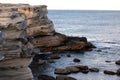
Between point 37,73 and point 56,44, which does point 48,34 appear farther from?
point 37,73

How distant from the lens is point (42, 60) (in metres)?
59.1

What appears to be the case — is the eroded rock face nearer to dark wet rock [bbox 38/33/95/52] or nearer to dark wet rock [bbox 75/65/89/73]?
dark wet rock [bbox 75/65/89/73]

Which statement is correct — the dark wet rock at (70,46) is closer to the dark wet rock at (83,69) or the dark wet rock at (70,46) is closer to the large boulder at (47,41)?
the large boulder at (47,41)

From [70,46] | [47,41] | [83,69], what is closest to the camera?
[83,69]

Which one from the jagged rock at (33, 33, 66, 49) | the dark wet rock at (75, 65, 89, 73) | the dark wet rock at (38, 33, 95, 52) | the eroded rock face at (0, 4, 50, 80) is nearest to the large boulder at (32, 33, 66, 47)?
the jagged rock at (33, 33, 66, 49)

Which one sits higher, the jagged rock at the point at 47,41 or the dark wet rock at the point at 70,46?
the jagged rock at the point at 47,41

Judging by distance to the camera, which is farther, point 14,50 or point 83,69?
point 83,69

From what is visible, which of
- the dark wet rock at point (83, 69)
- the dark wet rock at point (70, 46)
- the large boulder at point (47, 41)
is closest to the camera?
the dark wet rock at point (83, 69)

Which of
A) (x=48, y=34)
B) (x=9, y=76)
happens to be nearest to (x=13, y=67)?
(x=9, y=76)

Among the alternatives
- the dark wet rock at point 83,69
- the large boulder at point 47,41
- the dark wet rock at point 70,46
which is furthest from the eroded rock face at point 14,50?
the dark wet rock at point 70,46

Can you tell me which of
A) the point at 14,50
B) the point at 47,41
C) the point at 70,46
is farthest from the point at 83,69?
the point at 14,50

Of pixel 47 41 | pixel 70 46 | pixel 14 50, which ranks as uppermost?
pixel 14 50

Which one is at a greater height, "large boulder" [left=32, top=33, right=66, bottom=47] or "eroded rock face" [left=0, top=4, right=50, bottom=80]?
"eroded rock face" [left=0, top=4, right=50, bottom=80]

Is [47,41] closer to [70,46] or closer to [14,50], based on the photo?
[70,46]
